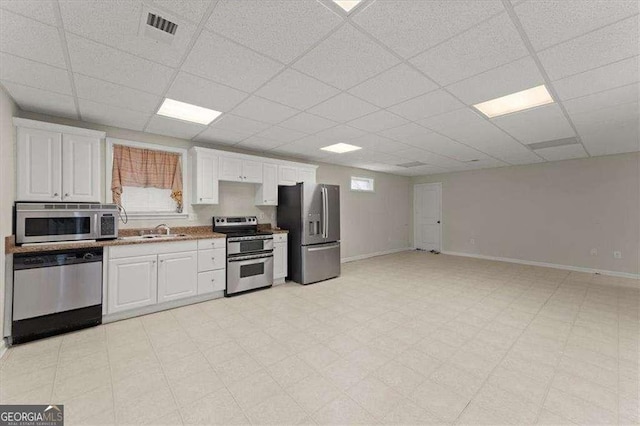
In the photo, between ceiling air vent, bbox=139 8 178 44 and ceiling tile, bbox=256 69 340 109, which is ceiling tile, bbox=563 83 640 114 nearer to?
ceiling tile, bbox=256 69 340 109

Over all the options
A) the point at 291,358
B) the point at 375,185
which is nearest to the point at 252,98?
the point at 291,358

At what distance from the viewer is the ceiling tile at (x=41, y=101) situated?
8.48 ft

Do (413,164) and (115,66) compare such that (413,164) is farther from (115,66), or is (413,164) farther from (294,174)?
(115,66)

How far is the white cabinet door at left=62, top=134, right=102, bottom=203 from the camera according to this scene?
10.5 ft

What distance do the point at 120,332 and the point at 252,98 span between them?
2.91 metres

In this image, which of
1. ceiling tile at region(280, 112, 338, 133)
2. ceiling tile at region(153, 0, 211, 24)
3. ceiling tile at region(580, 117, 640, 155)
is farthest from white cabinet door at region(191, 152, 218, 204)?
ceiling tile at region(580, 117, 640, 155)

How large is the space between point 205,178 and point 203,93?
1.85 metres

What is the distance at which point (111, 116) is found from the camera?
3299 mm

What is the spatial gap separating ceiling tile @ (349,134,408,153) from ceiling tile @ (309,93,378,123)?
942 mm

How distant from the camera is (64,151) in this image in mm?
3166

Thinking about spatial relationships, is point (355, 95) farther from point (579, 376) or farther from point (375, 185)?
point (375, 185)

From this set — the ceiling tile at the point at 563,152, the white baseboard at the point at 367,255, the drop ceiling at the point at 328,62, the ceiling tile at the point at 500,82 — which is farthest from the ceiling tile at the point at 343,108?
the white baseboard at the point at 367,255

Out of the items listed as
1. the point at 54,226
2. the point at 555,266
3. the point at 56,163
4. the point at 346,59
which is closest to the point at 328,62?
the point at 346,59

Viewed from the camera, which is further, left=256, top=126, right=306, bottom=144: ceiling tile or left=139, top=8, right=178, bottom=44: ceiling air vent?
left=256, top=126, right=306, bottom=144: ceiling tile
